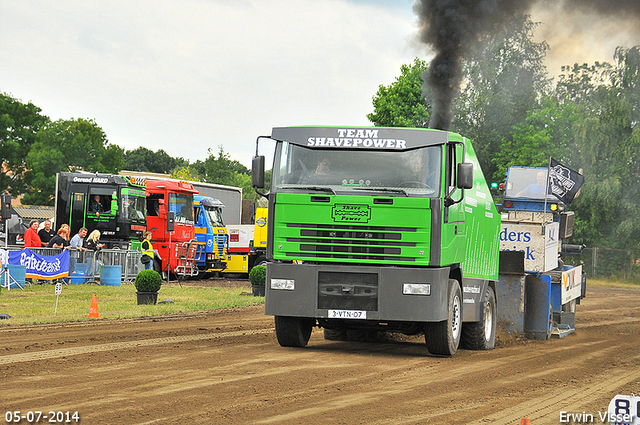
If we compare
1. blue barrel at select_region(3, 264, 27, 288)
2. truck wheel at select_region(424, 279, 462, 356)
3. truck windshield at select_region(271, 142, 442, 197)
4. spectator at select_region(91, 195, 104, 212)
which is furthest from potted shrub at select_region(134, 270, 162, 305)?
spectator at select_region(91, 195, 104, 212)

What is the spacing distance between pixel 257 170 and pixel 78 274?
49.6 feet

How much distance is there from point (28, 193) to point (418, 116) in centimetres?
3976

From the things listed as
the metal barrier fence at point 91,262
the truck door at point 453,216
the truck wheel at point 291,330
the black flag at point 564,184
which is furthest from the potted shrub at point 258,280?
the truck door at point 453,216

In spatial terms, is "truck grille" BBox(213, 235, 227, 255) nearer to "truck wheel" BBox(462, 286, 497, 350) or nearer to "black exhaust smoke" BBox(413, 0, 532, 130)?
"black exhaust smoke" BBox(413, 0, 532, 130)

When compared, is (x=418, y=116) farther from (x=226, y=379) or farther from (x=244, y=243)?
(x=226, y=379)

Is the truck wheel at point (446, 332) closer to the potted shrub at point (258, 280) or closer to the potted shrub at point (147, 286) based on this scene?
the potted shrub at point (147, 286)

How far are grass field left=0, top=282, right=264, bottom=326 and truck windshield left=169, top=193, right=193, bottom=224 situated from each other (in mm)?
4458

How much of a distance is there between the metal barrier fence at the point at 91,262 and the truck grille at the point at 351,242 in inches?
598

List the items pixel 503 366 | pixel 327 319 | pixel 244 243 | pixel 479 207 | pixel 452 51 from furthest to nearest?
pixel 244 243 < pixel 452 51 < pixel 479 207 < pixel 327 319 < pixel 503 366

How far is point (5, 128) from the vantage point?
76000mm

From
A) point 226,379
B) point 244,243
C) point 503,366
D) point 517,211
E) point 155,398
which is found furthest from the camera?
point 244,243

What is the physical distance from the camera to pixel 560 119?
56562 mm

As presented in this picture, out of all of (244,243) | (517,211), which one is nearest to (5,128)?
(244,243)

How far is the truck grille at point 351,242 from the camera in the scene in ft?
36.8
